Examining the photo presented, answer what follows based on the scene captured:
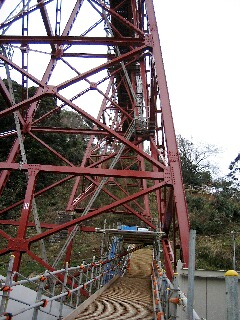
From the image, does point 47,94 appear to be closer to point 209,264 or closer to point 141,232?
point 141,232

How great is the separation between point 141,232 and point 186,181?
68.1 ft

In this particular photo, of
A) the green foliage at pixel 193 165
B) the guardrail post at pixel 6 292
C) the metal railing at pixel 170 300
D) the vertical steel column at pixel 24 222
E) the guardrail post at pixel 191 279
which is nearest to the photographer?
the guardrail post at pixel 191 279

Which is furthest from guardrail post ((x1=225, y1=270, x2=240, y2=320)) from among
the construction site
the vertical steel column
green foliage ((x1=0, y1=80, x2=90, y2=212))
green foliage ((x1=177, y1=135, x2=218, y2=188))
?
green foliage ((x1=177, y1=135, x2=218, y2=188))

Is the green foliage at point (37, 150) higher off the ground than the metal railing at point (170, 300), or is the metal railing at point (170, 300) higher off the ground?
the green foliage at point (37, 150)

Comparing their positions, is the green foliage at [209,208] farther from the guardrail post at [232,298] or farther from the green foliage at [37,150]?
the guardrail post at [232,298]

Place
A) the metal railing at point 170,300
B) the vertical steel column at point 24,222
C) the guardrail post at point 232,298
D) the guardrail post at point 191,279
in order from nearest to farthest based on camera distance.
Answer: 1. the guardrail post at point 232,298
2. the guardrail post at point 191,279
3. the metal railing at point 170,300
4. the vertical steel column at point 24,222

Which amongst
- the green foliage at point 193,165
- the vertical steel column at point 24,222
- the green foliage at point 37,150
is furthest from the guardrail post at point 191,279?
the green foliage at point 193,165

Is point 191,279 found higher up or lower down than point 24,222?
lower down

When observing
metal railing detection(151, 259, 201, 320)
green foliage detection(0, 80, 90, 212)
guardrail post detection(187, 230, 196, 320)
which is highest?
green foliage detection(0, 80, 90, 212)

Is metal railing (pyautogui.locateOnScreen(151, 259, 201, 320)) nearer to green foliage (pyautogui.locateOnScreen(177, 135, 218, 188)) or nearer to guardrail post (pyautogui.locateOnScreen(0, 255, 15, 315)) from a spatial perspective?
guardrail post (pyautogui.locateOnScreen(0, 255, 15, 315))

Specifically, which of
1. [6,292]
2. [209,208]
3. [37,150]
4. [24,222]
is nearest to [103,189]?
[24,222]

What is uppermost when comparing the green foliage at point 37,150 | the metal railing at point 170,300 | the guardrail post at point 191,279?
the green foliage at point 37,150

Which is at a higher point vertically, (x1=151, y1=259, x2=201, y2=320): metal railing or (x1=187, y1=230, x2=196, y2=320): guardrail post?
(x1=187, y1=230, x2=196, y2=320): guardrail post

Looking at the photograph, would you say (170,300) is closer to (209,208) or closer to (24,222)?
(24,222)
